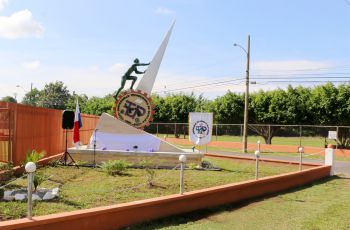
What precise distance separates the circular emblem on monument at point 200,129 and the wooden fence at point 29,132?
559 centimetres

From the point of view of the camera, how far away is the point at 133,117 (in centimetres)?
1656

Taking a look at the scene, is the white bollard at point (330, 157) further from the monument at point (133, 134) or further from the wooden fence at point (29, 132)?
the wooden fence at point (29, 132)

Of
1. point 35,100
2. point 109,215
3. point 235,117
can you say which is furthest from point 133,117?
point 35,100

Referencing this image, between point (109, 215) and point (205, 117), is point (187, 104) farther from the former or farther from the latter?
point (109, 215)

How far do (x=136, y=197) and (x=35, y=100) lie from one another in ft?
365

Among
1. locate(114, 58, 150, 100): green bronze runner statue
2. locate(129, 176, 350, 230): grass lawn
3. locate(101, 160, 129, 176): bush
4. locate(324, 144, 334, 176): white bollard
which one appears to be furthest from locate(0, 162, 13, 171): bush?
locate(324, 144, 334, 176): white bollard

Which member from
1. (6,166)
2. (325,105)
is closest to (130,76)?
(6,166)

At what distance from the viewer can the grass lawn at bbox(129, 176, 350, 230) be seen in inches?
284

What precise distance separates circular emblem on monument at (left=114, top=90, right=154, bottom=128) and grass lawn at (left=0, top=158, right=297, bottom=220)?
3.45 metres

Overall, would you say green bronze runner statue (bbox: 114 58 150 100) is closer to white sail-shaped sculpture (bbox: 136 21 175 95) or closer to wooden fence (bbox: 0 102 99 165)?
white sail-shaped sculpture (bbox: 136 21 175 95)

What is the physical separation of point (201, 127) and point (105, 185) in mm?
7585

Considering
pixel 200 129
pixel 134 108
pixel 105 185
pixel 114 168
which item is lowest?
pixel 105 185

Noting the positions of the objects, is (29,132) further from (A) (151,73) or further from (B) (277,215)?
(B) (277,215)

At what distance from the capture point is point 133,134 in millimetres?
15258
